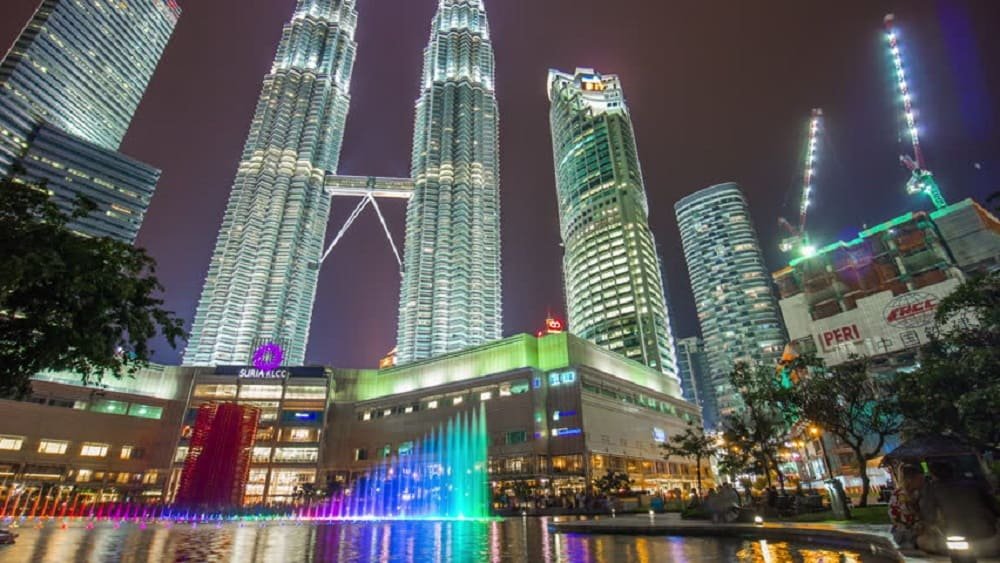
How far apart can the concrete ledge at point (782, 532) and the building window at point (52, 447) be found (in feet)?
308

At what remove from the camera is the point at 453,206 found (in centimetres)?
14550

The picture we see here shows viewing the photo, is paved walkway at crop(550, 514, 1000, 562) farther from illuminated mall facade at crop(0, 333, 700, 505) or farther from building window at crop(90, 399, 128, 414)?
building window at crop(90, 399, 128, 414)

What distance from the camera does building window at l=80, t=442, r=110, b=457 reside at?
8206 centimetres

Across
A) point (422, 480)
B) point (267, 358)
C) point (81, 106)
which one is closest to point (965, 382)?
point (422, 480)

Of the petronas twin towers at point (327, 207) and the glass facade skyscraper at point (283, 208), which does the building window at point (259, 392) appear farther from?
the petronas twin towers at point (327, 207)

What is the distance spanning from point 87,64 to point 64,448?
5690 inches

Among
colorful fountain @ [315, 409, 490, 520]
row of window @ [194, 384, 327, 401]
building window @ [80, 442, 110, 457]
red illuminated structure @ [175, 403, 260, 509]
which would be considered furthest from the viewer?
row of window @ [194, 384, 327, 401]

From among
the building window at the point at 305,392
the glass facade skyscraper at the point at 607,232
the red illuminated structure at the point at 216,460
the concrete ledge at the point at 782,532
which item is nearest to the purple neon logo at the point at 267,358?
the building window at the point at 305,392

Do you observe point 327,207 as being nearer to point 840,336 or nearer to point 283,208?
point 283,208

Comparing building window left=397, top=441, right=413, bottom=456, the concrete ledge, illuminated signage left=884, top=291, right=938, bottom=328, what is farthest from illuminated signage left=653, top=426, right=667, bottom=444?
the concrete ledge

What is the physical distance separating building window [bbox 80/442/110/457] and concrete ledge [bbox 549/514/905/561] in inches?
3707

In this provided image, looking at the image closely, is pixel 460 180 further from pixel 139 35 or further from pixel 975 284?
pixel 139 35

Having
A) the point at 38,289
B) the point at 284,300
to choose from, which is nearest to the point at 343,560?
the point at 38,289

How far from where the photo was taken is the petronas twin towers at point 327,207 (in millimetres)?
130250
